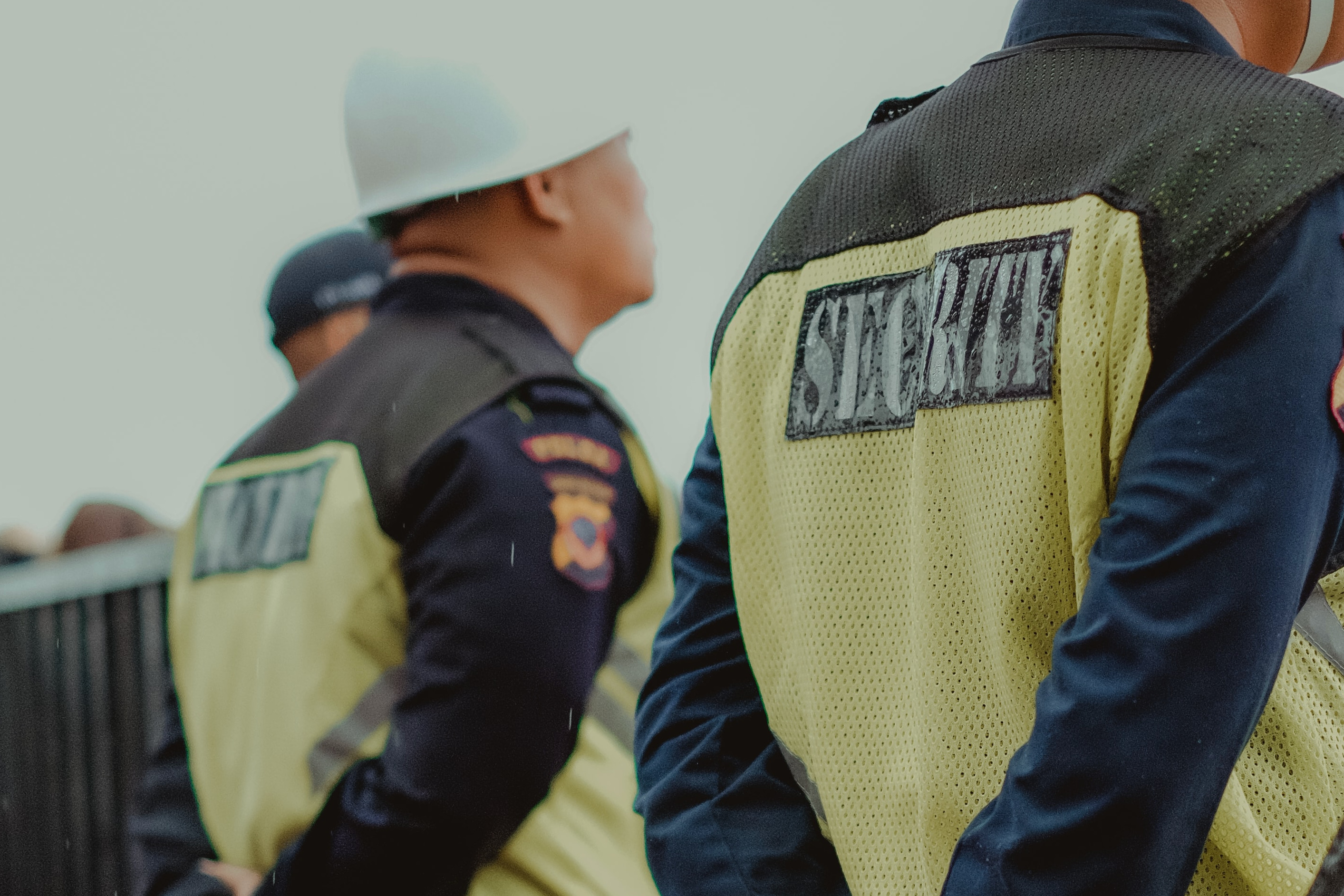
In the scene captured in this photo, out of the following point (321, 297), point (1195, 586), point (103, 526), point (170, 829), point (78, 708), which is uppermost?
point (1195, 586)

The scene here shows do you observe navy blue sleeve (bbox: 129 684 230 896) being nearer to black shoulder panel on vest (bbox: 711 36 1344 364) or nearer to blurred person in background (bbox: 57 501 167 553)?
black shoulder panel on vest (bbox: 711 36 1344 364)

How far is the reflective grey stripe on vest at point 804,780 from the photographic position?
3.41 feet

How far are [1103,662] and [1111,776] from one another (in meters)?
0.07

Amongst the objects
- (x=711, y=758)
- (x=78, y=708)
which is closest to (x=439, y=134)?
(x=711, y=758)

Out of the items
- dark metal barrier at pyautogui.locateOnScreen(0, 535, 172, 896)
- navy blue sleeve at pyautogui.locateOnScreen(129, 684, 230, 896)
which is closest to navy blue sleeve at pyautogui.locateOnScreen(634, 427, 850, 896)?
navy blue sleeve at pyautogui.locateOnScreen(129, 684, 230, 896)

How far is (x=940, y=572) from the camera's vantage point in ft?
3.01

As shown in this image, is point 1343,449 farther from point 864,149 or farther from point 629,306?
point 629,306

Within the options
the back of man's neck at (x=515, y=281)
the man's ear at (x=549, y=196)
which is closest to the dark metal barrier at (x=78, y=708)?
the back of man's neck at (x=515, y=281)

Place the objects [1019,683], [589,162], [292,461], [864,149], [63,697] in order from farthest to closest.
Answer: [63,697]
[589,162]
[292,461]
[864,149]
[1019,683]

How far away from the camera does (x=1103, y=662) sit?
752 mm

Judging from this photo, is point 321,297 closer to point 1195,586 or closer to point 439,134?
point 439,134

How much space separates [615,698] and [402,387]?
0.51m

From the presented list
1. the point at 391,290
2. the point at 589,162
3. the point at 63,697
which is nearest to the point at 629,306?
the point at 589,162

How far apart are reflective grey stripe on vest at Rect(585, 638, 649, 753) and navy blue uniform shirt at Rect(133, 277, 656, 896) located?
39 millimetres
